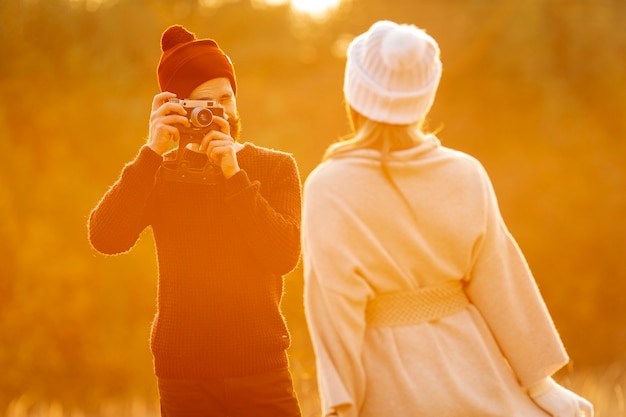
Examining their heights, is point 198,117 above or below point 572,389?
above

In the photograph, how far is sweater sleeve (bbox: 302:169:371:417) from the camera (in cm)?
245

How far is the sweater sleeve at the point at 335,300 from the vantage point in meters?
2.45

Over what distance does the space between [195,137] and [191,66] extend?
0.24m

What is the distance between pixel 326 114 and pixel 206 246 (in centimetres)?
1501

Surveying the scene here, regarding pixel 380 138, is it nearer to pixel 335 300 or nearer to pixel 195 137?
pixel 335 300

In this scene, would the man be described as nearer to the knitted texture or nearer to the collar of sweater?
the knitted texture

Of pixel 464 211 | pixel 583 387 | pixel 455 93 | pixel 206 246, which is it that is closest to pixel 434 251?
pixel 464 211

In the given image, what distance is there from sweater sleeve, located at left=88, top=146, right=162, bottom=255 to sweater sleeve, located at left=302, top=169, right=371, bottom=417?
2.06 feet

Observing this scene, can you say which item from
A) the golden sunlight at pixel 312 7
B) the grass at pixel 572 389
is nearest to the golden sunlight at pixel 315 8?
the golden sunlight at pixel 312 7

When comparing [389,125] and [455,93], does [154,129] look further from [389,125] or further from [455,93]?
[455,93]

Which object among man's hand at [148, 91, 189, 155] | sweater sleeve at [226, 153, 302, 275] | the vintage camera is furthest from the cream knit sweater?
man's hand at [148, 91, 189, 155]

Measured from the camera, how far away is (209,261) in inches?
113

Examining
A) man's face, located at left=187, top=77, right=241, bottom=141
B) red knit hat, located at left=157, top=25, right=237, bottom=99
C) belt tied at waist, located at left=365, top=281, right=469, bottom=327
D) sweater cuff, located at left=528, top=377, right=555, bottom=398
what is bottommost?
sweater cuff, located at left=528, top=377, right=555, bottom=398

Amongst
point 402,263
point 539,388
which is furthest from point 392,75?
point 539,388
